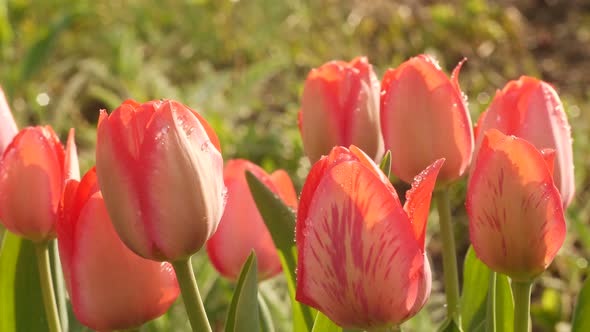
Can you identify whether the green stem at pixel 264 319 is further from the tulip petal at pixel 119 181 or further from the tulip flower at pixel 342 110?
the tulip petal at pixel 119 181

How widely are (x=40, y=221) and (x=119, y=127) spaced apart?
19cm

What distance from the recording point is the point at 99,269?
735 millimetres

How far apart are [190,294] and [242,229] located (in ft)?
0.84

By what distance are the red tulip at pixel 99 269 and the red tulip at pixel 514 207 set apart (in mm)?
250

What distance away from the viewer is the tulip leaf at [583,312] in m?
0.87

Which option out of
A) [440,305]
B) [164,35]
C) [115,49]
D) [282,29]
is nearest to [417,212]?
[440,305]

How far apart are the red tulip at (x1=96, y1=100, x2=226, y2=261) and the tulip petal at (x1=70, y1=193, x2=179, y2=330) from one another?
0.06 meters

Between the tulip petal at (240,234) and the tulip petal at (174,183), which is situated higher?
the tulip petal at (174,183)

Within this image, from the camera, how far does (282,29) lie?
3.70 meters

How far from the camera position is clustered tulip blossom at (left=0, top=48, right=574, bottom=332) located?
631 mm

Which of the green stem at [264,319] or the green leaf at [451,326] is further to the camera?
the green stem at [264,319]

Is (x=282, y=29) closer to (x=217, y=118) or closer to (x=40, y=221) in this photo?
(x=217, y=118)

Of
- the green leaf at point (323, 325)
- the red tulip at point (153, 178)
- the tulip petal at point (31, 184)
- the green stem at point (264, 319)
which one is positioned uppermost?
the red tulip at point (153, 178)

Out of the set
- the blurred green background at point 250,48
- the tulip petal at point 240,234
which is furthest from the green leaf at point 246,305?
the blurred green background at point 250,48
